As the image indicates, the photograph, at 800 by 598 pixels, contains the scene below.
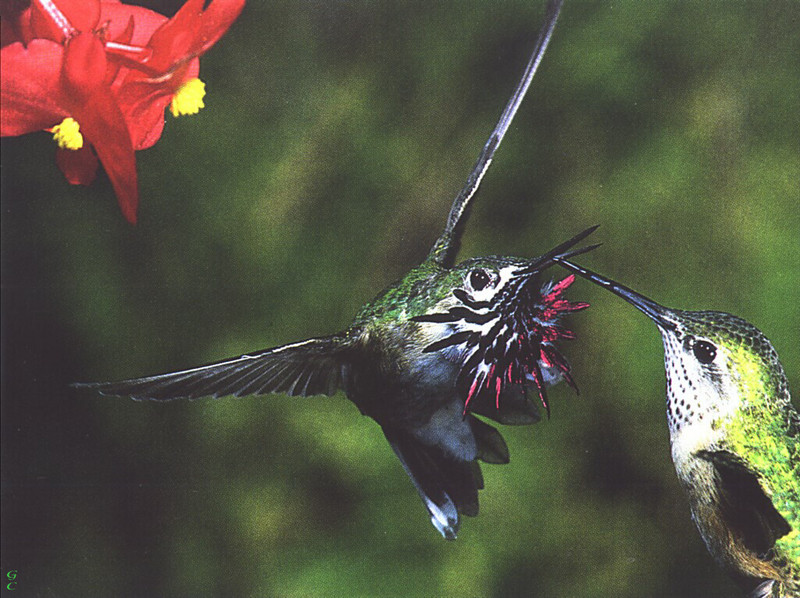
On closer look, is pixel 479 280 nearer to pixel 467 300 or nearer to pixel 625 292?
pixel 467 300

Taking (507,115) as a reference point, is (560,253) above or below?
below

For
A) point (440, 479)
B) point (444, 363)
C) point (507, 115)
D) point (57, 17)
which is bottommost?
point (440, 479)

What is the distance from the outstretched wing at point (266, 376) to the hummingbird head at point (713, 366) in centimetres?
35

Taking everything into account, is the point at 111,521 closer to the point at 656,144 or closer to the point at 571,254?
the point at 571,254

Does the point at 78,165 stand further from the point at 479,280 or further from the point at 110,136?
the point at 479,280

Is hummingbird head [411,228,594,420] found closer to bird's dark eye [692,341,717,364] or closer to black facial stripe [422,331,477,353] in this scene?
black facial stripe [422,331,477,353]

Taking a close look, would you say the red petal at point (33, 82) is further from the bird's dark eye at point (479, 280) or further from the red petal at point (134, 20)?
the bird's dark eye at point (479, 280)

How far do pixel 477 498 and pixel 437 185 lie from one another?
353 mm

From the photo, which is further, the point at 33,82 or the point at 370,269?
the point at 370,269

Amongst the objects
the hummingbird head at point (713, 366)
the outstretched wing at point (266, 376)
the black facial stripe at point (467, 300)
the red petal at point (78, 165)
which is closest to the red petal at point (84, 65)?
the red petal at point (78, 165)

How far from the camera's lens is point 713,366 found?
86 cm

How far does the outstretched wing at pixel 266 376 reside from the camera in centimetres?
86

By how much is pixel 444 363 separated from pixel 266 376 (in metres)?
0.19

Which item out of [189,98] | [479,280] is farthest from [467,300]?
[189,98]
